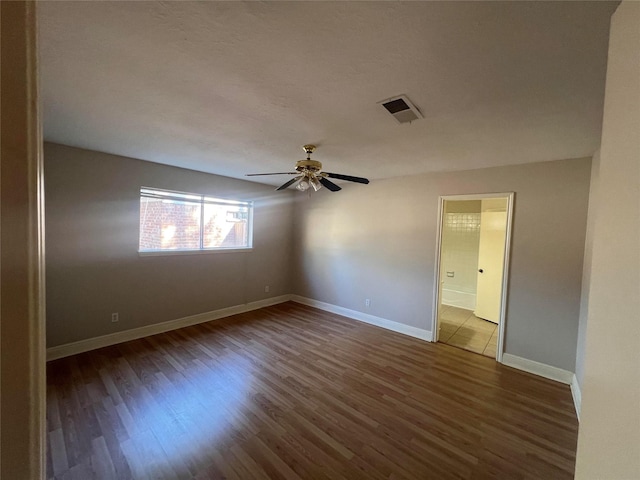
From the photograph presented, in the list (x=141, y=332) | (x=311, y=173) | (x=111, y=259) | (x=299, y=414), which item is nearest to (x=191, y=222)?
(x=111, y=259)

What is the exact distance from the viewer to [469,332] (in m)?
4.01

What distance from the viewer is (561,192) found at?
2715mm

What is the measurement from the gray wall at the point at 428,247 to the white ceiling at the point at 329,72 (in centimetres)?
62

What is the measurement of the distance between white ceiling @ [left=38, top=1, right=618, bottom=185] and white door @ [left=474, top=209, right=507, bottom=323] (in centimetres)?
213

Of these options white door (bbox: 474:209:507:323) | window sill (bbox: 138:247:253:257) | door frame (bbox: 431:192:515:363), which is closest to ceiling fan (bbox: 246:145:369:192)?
door frame (bbox: 431:192:515:363)

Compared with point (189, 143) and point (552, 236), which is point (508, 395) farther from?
point (189, 143)

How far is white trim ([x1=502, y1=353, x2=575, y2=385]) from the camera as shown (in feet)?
8.83

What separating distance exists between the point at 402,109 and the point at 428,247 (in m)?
2.36

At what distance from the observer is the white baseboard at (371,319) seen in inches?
144

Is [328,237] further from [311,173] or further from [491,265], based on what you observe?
[491,265]

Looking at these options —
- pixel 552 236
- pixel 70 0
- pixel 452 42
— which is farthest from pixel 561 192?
pixel 70 0

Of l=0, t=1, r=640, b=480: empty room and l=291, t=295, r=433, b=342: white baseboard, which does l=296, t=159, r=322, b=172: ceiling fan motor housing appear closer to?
l=0, t=1, r=640, b=480: empty room

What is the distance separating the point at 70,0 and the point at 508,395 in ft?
13.2

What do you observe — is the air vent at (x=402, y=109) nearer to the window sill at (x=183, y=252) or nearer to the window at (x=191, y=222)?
the window at (x=191, y=222)
